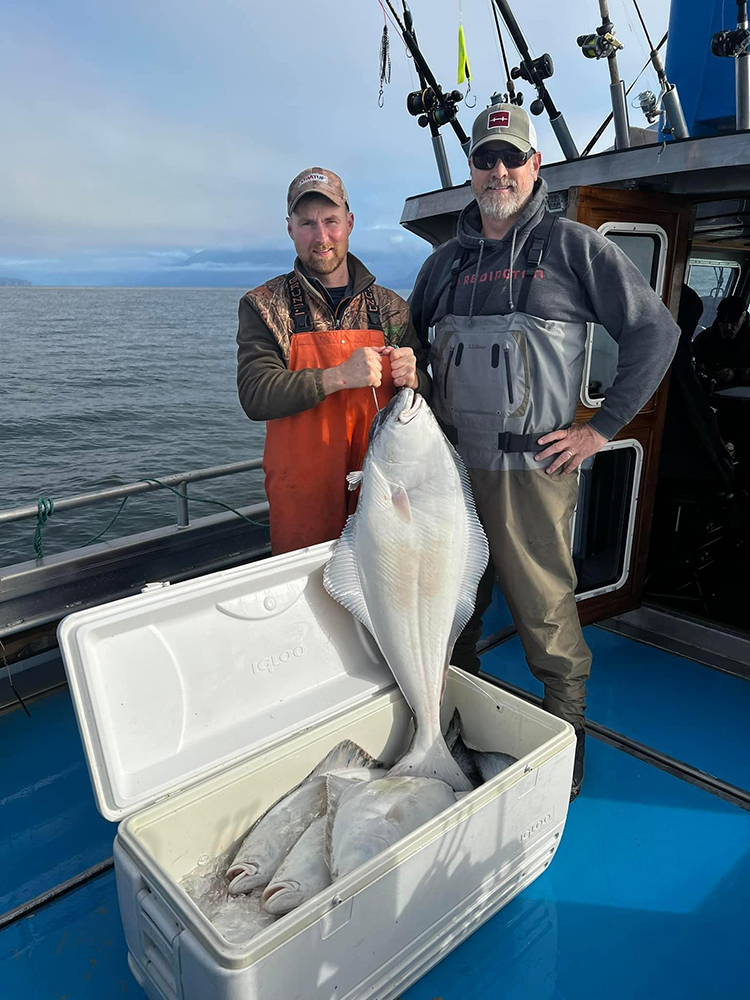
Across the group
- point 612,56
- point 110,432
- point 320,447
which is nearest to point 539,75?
point 612,56

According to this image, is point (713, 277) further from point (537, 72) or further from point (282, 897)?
point (282, 897)

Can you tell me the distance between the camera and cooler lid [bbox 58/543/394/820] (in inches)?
78.9

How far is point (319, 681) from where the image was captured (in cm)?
252

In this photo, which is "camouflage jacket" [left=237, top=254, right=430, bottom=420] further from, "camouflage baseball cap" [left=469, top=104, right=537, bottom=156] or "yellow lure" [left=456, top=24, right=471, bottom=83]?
"yellow lure" [left=456, top=24, right=471, bottom=83]

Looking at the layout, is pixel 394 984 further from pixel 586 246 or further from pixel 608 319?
pixel 586 246

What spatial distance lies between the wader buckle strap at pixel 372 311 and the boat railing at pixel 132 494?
1085 mm

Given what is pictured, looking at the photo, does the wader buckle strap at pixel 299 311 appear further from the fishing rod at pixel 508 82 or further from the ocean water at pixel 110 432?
the ocean water at pixel 110 432

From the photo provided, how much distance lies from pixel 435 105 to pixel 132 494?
121 inches

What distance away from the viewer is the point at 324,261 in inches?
112

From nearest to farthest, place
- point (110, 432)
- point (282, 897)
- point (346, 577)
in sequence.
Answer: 1. point (282, 897)
2. point (346, 577)
3. point (110, 432)

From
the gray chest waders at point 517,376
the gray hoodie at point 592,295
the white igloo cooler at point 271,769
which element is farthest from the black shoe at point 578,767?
the gray hoodie at point 592,295

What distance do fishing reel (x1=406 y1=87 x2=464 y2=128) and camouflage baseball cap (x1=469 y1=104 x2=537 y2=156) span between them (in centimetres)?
175

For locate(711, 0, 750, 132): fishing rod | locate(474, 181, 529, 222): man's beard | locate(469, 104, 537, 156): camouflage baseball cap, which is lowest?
locate(474, 181, 529, 222): man's beard

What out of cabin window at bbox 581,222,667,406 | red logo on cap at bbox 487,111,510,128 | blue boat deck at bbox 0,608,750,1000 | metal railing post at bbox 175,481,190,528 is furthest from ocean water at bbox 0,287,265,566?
red logo on cap at bbox 487,111,510,128
